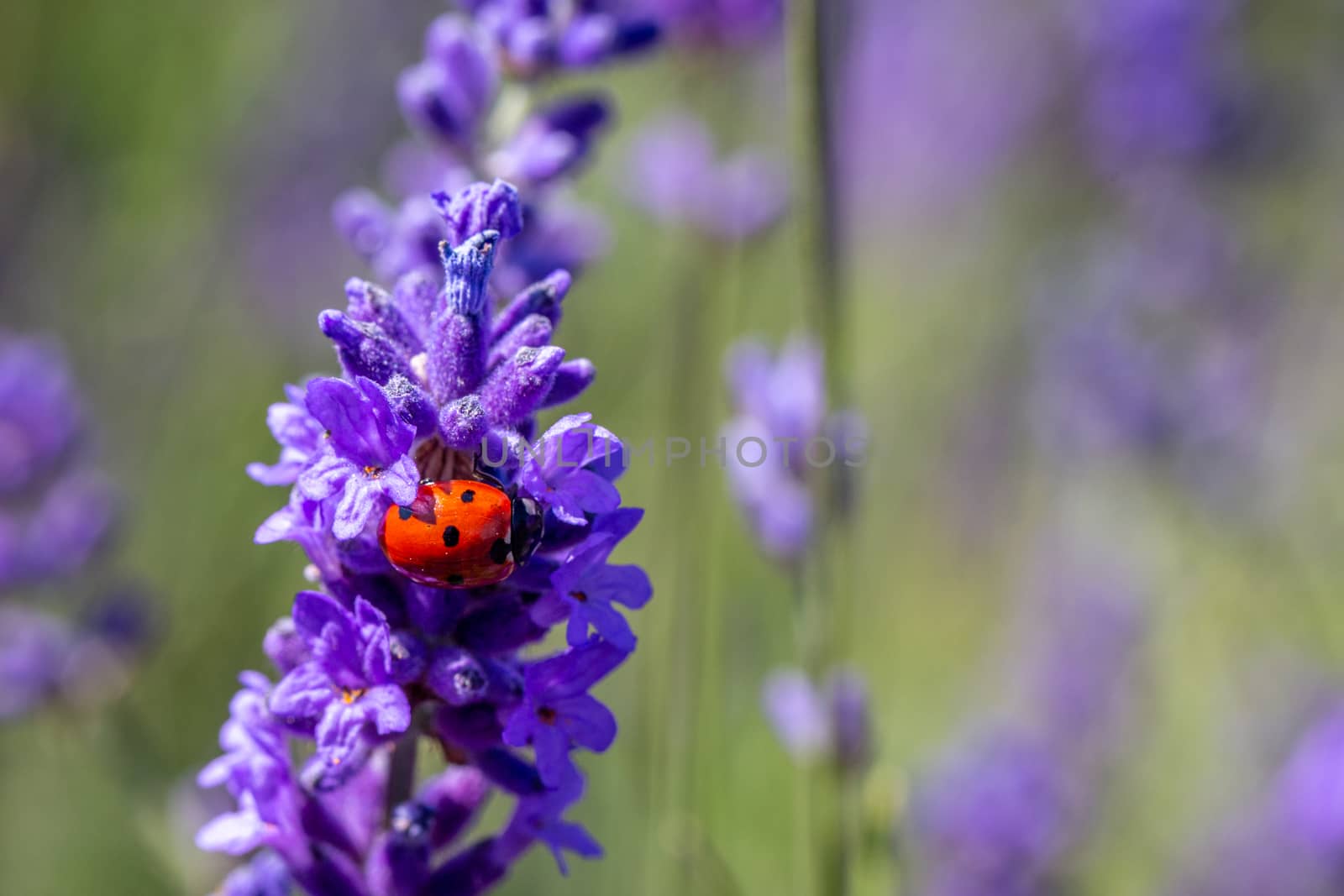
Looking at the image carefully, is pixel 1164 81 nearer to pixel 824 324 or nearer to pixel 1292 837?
pixel 1292 837

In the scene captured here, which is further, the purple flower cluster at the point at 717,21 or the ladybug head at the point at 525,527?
the purple flower cluster at the point at 717,21

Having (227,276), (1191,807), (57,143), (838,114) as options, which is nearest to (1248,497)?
(1191,807)

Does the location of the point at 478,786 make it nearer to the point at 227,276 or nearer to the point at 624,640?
the point at 624,640

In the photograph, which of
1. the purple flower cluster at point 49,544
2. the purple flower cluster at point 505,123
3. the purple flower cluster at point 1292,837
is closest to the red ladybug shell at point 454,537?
the purple flower cluster at point 505,123

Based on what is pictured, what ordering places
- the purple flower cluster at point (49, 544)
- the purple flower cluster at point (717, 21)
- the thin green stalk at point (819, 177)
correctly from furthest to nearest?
1. the purple flower cluster at point (717, 21)
2. the purple flower cluster at point (49, 544)
3. the thin green stalk at point (819, 177)

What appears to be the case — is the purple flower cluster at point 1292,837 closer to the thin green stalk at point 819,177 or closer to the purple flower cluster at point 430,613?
the thin green stalk at point 819,177

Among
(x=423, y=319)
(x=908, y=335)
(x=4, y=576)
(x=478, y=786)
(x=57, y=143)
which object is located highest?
(x=908, y=335)

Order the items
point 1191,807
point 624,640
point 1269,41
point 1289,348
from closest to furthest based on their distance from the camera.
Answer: point 624,640 → point 1191,807 → point 1289,348 → point 1269,41
